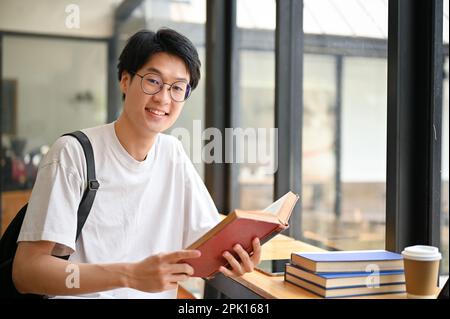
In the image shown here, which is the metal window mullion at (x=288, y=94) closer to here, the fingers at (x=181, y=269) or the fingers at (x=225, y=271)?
the fingers at (x=225, y=271)

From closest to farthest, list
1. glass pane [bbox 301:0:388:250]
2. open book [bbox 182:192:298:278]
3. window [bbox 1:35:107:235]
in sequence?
1. open book [bbox 182:192:298:278]
2. glass pane [bbox 301:0:388:250]
3. window [bbox 1:35:107:235]

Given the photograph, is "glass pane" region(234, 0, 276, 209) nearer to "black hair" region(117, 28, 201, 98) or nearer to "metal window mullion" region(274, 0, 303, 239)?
"metal window mullion" region(274, 0, 303, 239)

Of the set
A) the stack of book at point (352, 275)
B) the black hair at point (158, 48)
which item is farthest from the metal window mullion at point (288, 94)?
the stack of book at point (352, 275)

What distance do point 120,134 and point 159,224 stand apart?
258 millimetres

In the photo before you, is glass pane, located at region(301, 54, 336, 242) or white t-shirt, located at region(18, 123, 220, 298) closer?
white t-shirt, located at region(18, 123, 220, 298)

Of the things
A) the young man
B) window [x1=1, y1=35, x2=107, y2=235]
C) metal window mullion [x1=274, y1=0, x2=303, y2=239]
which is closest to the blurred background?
Result: window [x1=1, y1=35, x2=107, y2=235]

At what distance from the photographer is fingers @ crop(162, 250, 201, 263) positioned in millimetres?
1082

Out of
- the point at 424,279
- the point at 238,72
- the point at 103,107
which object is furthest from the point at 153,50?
the point at 103,107

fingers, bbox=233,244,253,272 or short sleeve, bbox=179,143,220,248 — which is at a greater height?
short sleeve, bbox=179,143,220,248

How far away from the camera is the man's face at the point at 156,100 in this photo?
1407 mm

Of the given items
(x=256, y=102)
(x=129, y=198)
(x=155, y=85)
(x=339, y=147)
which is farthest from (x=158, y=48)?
(x=339, y=147)

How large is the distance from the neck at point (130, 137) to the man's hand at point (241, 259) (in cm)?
40

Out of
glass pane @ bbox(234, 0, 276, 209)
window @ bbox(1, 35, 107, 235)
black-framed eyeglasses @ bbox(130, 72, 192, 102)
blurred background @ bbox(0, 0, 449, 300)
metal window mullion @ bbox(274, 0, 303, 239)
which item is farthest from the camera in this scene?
window @ bbox(1, 35, 107, 235)

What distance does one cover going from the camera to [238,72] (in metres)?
2.79
